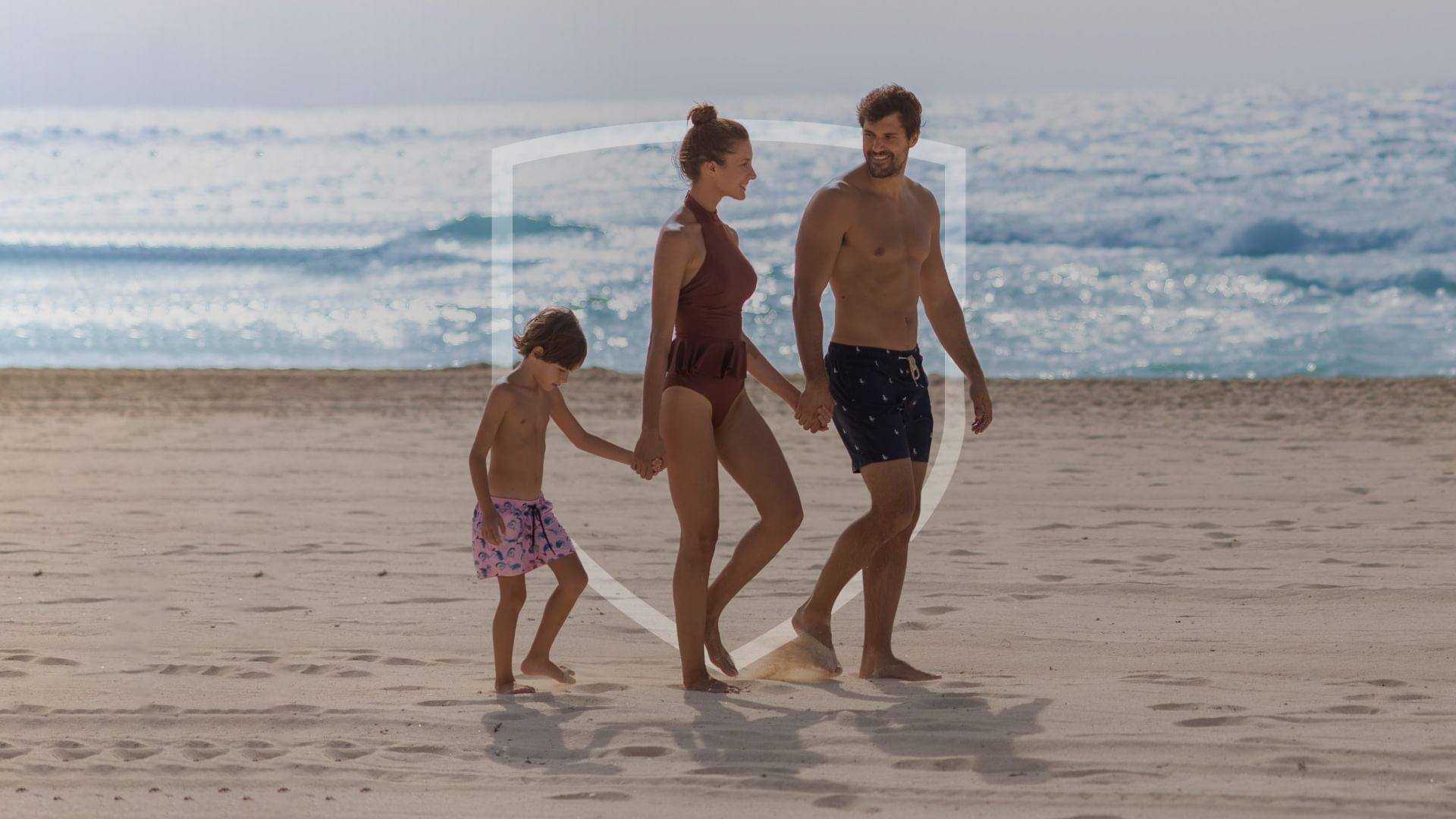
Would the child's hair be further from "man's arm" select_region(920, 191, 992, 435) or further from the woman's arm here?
"man's arm" select_region(920, 191, 992, 435)

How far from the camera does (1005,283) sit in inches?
938

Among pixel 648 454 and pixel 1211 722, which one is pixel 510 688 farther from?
pixel 1211 722

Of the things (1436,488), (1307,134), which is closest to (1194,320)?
(1307,134)

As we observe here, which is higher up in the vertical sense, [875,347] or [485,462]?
[875,347]

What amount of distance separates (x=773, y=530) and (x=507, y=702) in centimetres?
99

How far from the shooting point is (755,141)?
24.8 m

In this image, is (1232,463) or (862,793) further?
(1232,463)

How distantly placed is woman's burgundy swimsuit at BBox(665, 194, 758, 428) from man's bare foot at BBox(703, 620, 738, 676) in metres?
0.85

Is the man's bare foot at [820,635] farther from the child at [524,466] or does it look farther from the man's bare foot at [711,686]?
the child at [524,466]

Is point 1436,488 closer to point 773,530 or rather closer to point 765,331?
point 773,530

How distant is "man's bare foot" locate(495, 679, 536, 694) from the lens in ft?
15.2

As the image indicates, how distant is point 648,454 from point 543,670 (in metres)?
0.92

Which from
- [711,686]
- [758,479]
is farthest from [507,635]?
[758,479]

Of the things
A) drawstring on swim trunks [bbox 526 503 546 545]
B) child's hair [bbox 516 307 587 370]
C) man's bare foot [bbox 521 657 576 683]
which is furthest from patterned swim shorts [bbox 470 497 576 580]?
child's hair [bbox 516 307 587 370]
